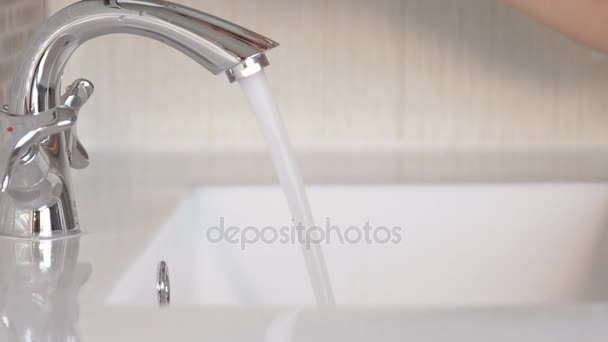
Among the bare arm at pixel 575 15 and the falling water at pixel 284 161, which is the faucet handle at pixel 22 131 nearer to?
the falling water at pixel 284 161

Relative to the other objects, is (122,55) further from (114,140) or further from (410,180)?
(410,180)

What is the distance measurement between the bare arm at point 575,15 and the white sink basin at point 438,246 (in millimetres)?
162

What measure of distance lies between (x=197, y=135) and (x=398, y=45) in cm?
27

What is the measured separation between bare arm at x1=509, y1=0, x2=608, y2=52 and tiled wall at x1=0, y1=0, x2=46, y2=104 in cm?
50

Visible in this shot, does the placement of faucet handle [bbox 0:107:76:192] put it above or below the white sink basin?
above

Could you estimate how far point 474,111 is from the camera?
45.9 inches

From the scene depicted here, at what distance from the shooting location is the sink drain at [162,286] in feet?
2.17

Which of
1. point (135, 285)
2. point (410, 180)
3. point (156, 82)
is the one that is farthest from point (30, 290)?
point (156, 82)

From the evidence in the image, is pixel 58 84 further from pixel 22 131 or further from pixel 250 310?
pixel 250 310

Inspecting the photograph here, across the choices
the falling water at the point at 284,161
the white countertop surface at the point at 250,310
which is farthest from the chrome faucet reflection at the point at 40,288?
the falling water at the point at 284,161

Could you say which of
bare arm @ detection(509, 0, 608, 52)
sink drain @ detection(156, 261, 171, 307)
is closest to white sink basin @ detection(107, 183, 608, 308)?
bare arm @ detection(509, 0, 608, 52)

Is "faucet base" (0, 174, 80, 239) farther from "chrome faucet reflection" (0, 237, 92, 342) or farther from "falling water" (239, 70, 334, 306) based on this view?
"falling water" (239, 70, 334, 306)

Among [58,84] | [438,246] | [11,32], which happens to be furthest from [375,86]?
[58,84]

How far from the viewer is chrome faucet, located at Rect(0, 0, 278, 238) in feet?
2.01
